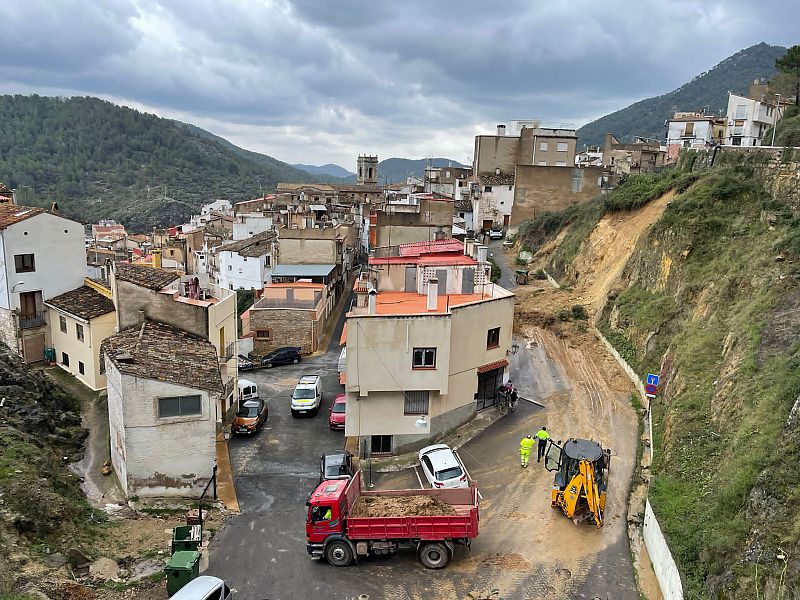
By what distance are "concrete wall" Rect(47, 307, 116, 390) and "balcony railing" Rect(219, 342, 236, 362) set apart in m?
A: 8.01

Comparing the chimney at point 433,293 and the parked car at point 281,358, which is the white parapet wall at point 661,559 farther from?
the parked car at point 281,358

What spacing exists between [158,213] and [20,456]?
137 meters

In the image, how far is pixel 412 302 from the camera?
2630 cm

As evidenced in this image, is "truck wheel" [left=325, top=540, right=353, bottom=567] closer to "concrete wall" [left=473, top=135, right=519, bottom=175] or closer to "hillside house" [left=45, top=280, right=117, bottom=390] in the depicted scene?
"hillside house" [left=45, top=280, right=117, bottom=390]

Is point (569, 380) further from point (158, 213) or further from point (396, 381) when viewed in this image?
point (158, 213)

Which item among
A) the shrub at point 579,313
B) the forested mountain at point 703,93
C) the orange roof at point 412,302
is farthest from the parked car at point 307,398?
the forested mountain at point 703,93

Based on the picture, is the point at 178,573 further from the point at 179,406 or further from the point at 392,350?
the point at 392,350

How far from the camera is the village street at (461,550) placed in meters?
15.8

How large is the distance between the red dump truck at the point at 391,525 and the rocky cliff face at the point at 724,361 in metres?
5.49

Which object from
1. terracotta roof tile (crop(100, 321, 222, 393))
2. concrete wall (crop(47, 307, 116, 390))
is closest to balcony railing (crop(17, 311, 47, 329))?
concrete wall (crop(47, 307, 116, 390))

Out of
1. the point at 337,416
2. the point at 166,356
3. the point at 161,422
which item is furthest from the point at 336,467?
the point at 166,356

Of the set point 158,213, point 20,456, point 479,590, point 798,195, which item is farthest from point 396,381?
point 158,213

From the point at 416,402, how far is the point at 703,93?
19064cm

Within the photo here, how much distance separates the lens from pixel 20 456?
1991 centimetres
